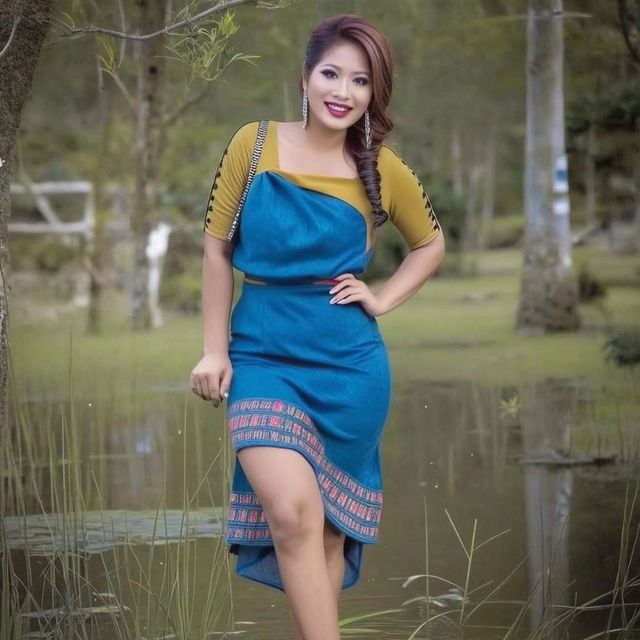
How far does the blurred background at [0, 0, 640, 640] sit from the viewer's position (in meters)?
3.01

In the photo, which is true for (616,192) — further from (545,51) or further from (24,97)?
(24,97)

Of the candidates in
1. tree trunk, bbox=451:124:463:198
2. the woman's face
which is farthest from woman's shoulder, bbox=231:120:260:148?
tree trunk, bbox=451:124:463:198

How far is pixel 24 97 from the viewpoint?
2.64 meters

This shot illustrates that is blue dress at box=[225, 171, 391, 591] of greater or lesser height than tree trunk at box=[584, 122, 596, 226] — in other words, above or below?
below

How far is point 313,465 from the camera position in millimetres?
2387

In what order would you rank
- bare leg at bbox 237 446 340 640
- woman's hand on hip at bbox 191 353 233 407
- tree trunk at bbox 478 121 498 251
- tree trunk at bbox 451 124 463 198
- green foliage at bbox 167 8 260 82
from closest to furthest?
bare leg at bbox 237 446 340 640
woman's hand on hip at bbox 191 353 233 407
green foliage at bbox 167 8 260 82
tree trunk at bbox 478 121 498 251
tree trunk at bbox 451 124 463 198

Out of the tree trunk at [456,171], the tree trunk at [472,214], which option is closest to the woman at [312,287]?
the tree trunk at [472,214]

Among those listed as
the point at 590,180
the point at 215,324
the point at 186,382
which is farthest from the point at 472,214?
the point at 215,324

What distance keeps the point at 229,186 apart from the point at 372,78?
0.31 metres

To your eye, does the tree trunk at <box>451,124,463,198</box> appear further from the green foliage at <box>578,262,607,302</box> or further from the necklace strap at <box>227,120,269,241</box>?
the necklace strap at <box>227,120,269,241</box>

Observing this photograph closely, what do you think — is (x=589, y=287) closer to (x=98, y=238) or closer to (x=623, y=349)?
(x=623, y=349)

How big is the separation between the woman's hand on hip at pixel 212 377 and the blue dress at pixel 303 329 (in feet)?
0.07

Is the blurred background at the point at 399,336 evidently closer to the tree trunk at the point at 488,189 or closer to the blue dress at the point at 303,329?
the tree trunk at the point at 488,189

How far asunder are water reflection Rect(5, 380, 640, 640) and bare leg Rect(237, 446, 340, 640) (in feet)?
1.19
